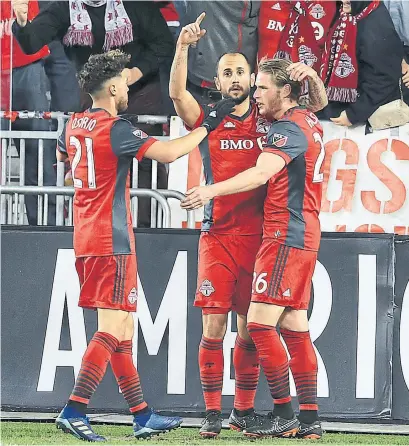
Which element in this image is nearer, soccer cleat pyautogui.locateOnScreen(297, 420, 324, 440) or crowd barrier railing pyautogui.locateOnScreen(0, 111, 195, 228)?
soccer cleat pyautogui.locateOnScreen(297, 420, 324, 440)

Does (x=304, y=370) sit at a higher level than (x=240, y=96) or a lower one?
lower

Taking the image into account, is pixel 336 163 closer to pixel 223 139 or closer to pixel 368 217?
pixel 368 217

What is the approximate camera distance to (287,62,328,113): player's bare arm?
686 cm

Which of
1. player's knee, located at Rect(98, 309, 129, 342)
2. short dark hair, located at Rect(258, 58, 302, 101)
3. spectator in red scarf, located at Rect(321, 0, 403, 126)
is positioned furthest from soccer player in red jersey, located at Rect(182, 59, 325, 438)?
spectator in red scarf, located at Rect(321, 0, 403, 126)

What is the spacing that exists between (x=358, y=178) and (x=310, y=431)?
2.51m

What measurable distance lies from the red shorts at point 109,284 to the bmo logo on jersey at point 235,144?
0.86 meters

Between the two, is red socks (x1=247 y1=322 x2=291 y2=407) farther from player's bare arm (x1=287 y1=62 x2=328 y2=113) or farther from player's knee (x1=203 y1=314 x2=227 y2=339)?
player's bare arm (x1=287 y1=62 x2=328 y2=113)

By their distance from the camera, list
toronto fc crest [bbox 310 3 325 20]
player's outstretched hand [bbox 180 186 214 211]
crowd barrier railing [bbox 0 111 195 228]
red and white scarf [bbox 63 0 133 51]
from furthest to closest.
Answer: toronto fc crest [bbox 310 3 325 20]
red and white scarf [bbox 63 0 133 51]
crowd barrier railing [bbox 0 111 195 228]
player's outstretched hand [bbox 180 186 214 211]

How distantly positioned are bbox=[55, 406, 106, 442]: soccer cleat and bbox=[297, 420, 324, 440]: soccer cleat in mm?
1082

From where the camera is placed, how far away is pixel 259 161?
6.57m

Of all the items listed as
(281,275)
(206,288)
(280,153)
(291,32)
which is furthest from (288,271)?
(291,32)

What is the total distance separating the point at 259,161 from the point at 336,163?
224 cm

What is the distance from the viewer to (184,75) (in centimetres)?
693

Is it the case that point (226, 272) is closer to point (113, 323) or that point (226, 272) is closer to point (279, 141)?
point (113, 323)
